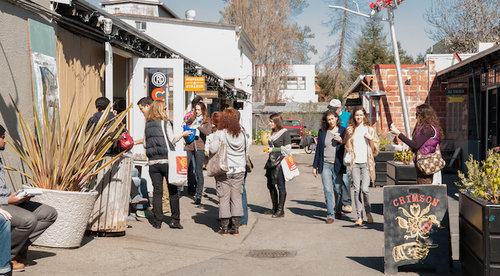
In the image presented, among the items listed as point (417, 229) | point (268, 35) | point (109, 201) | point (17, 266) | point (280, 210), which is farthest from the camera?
point (268, 35)

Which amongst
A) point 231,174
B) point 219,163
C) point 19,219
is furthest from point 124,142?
point 19,219

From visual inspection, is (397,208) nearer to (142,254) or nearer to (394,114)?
(142,254)

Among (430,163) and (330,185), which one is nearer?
(430,163)

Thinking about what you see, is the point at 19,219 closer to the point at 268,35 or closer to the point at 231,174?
the point at 231,174

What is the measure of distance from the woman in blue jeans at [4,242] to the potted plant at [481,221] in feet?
13.9

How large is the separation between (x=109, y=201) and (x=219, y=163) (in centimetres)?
175

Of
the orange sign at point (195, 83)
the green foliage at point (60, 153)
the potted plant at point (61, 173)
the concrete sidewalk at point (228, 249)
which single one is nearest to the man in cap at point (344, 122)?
the concrete sidewalk at point (228, 249)

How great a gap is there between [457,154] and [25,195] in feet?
50.8

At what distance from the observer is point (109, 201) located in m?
7.77

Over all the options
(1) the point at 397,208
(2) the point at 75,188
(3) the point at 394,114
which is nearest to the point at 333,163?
(1) the point at 397,208

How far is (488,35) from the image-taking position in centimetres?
3200

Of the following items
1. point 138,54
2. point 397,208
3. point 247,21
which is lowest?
point 397,208

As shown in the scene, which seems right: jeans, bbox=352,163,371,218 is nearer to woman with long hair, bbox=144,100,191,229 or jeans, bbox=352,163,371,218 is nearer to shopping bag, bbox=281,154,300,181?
shopping bag, bbox=281,154,300,181

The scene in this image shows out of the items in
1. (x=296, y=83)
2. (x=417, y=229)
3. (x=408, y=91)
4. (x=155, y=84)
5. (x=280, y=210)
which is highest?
(x=296, y=83)
